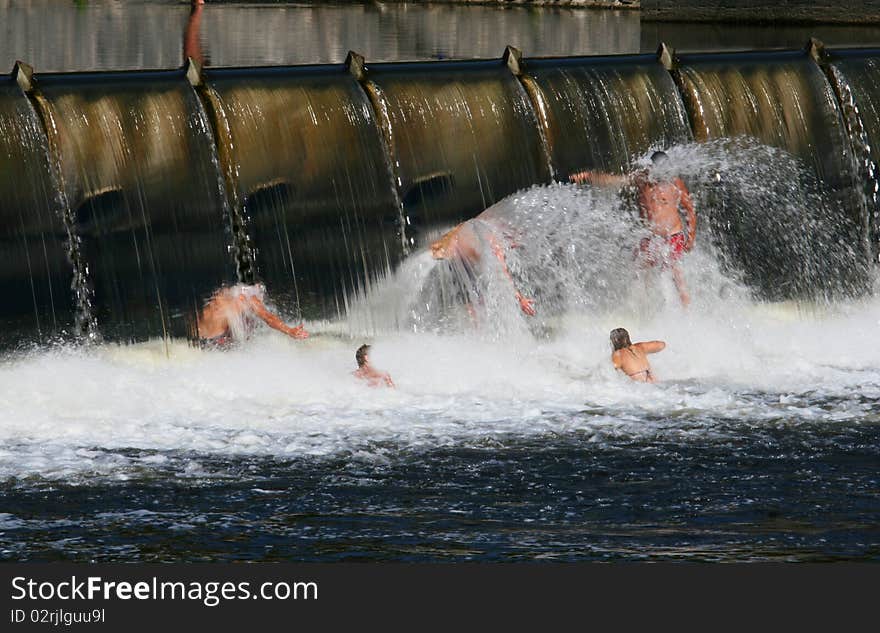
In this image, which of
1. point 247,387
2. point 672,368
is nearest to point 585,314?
point 672,368

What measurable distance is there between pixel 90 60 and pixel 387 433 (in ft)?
52.2

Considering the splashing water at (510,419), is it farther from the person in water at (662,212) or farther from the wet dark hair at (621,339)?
the wet dark hair at (621,339)

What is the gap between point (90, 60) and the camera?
26969mm

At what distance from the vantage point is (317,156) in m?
15.9

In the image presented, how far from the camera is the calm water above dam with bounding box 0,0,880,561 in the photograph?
1086cm

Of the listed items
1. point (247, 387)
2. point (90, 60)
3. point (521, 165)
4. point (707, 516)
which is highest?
point (90, 60)

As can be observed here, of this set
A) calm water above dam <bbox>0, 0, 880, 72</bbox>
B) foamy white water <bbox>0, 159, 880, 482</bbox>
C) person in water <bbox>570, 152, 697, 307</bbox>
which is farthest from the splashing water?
calm water above dam <bbox>0, 0, 880, 72</bbox>

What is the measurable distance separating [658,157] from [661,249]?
111cm

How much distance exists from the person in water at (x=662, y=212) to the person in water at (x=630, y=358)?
7.05ft

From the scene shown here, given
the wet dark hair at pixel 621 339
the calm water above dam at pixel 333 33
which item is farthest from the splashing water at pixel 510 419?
the calm water above dam at pixel 333 33

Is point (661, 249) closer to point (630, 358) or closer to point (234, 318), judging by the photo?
point (630, 358)

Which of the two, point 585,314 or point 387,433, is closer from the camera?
point 387,433

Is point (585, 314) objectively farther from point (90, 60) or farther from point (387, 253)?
point (90, 60)

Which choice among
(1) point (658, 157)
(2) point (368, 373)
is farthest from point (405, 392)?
(1) point (658, 157)
